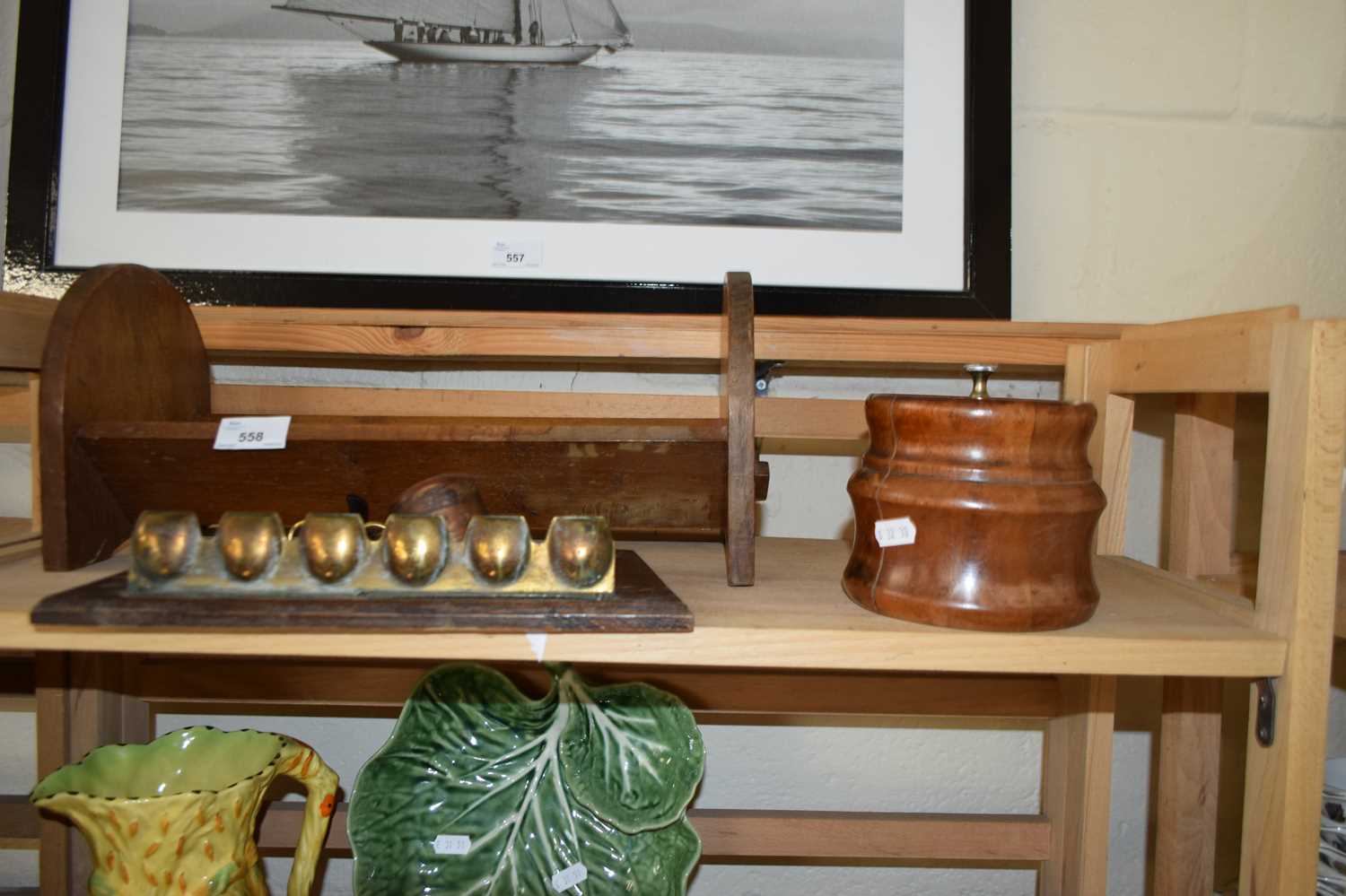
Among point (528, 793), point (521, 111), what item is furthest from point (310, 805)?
point (521, 111)

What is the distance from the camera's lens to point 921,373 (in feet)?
3.34

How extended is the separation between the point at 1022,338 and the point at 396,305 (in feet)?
2.12

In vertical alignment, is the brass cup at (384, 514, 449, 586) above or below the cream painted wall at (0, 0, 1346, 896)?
below

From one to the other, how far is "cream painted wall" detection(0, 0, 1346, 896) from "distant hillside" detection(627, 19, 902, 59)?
0.19 m

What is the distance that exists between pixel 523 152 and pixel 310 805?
2.22ft

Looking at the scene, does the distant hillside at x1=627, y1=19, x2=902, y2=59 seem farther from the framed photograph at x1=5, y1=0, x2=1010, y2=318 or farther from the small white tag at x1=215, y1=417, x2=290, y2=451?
the small white tag at x1=215, y1=417, x2=290, y2=451

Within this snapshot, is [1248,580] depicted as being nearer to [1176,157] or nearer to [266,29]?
[1176,157]

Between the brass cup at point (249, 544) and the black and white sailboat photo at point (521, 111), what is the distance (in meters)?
0.46

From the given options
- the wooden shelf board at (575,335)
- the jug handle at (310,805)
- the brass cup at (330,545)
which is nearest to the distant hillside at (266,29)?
the wooden shelf board at (575,335)

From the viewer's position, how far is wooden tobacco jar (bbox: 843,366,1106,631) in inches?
22.3

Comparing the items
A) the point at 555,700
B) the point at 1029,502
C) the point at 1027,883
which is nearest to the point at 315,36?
the point at 555,700

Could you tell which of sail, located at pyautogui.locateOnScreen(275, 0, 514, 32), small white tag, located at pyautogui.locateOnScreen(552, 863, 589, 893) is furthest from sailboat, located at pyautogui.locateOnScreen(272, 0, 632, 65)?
small white tag, located at pyautogui.locateOnScreen(552, 863, 589, 893)

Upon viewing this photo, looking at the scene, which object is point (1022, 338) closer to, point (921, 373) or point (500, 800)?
point (921, 373)

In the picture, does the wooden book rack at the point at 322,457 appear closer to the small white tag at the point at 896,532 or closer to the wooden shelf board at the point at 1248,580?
the small white tag at the point at 896,532
